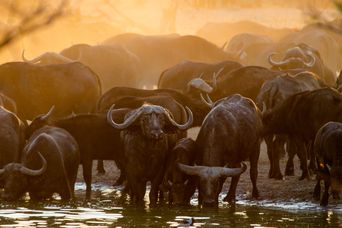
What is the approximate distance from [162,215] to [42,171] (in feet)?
7.80

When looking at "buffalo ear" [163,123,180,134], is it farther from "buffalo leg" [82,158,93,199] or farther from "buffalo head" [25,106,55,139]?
"buffalo head" [25,106,55,139]

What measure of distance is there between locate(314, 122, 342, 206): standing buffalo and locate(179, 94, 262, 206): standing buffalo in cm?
113

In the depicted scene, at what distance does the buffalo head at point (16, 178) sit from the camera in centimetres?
1691

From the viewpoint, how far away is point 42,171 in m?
16.9

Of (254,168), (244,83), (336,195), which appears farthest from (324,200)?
(244,83)

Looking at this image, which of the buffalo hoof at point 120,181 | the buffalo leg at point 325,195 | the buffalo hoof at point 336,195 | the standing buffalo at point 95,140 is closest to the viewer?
the buffalo leg at point 325,195

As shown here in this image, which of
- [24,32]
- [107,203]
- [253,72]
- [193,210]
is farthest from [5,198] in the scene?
[253,72]

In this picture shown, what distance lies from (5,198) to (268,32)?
183 ft

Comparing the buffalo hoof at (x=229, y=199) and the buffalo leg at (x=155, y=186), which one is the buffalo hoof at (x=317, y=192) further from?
the buffalo leg at (x=155, y=186)

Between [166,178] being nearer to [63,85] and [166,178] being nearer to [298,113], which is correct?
[298,113]

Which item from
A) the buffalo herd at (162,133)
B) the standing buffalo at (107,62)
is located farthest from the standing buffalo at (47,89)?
the standing buffalo at (107,62)

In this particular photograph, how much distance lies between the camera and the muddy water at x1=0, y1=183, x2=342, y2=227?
14.4 metres

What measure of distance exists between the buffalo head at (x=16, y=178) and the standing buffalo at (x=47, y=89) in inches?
305

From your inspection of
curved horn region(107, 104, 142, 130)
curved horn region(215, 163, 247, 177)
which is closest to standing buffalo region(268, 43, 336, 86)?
curved horn region(107, 104, 142, 130)
